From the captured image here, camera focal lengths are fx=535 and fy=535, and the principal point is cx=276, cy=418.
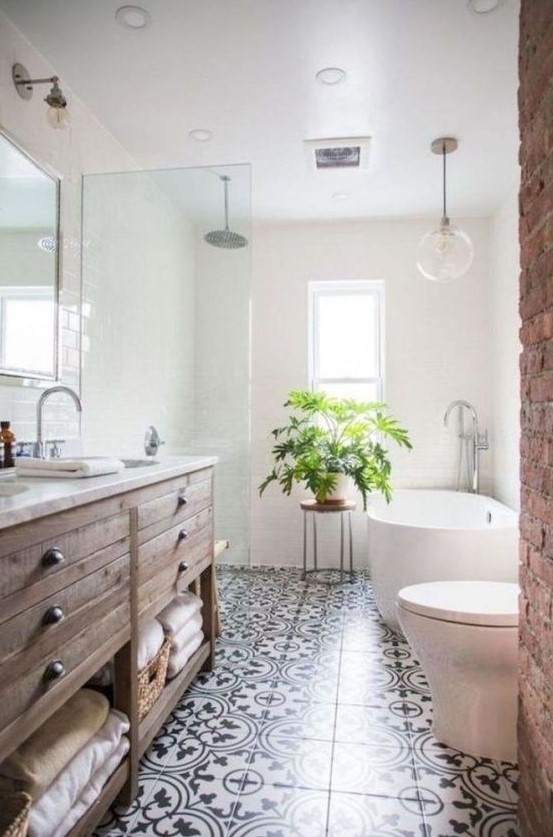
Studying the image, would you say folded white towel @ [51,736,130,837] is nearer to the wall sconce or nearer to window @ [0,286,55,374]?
window @ [0,286,55,374]

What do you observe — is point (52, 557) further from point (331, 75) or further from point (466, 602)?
point (331, 75)

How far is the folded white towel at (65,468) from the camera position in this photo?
1.54 metres

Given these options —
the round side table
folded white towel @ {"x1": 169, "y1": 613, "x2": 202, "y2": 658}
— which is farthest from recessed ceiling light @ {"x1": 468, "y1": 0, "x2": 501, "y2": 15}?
the round side table

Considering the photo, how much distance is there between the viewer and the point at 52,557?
3.76ft

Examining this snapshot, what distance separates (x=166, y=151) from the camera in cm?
293

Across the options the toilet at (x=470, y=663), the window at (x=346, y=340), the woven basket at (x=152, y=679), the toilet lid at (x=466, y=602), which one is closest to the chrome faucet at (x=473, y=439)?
the window at (x=346, y=340)

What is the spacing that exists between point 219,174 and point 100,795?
8.80ft

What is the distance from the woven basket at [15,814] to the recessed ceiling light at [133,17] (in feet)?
7.81

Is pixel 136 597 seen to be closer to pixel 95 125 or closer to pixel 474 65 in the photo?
pixel 95 125

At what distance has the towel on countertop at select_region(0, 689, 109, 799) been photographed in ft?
3.84

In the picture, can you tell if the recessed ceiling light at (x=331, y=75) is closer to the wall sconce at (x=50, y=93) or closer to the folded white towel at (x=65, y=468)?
the wall sconce at (x=50, y=93)

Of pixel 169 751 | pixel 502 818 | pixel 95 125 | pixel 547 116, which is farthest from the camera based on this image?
pixel 95 125

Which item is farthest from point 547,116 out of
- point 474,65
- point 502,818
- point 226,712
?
point 226,712

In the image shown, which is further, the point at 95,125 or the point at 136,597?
the point at 95,125
